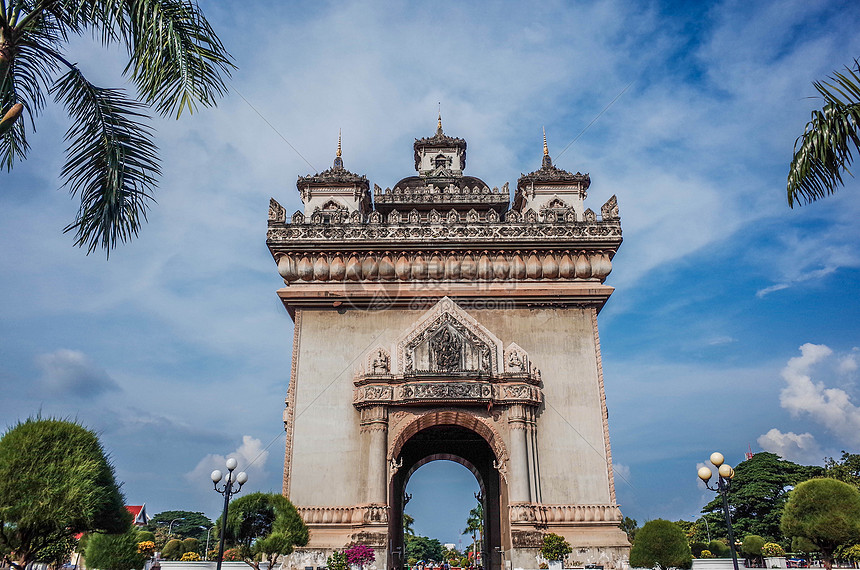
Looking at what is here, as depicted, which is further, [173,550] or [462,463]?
[173,550]

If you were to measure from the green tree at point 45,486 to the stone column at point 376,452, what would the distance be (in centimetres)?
865

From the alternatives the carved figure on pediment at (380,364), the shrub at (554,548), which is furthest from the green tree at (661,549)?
the carved figure on pediment at (380,364)

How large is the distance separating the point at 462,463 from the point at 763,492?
29307mm

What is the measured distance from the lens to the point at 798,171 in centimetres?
958

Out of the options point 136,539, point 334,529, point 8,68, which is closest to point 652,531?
point 334,529

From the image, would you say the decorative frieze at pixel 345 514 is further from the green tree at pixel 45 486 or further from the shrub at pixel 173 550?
the shrub at pixel 173 550

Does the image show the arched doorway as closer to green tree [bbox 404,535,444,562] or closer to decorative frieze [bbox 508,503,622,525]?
decorative frieze [bbox 508,503,622,525]

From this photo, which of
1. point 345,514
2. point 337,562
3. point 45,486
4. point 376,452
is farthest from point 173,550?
point 45,486

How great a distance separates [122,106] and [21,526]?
19.5 feet

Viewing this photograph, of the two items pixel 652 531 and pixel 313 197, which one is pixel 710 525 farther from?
pixel 313 197

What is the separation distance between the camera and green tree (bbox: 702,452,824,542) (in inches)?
1658

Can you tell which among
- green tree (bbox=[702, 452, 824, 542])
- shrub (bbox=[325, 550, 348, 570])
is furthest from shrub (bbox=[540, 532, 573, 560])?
green tree (bbox=[702, 452, 824, 542])

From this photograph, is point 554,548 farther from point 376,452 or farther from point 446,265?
point 446,265

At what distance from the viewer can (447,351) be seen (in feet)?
61.3
